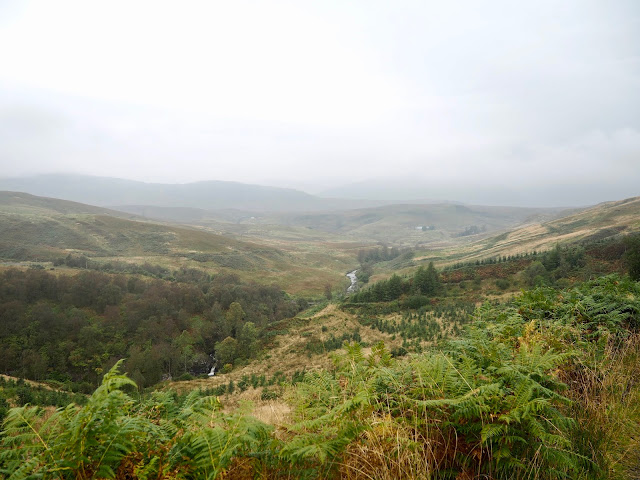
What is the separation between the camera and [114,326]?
40750 mm

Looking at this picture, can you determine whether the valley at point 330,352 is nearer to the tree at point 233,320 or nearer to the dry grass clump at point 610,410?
the dry grass clump at point 610,410

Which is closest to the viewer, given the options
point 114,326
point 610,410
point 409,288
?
point 610,410

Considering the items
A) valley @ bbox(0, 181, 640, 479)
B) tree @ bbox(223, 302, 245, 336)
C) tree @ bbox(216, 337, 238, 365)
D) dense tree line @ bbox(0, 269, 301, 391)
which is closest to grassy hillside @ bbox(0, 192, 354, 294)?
valley @ bbox(0, 181, 640, 479)

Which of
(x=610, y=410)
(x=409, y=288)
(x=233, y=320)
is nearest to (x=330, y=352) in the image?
(x=610, y=410)

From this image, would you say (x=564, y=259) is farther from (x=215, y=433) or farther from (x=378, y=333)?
(x=215, y=433)

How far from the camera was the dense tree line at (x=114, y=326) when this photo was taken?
106 feet

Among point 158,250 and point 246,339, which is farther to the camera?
point 158,250

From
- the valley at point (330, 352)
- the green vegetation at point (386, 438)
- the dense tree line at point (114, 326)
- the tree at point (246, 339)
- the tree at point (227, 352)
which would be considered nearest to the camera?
the green vegetation at point (386, 438)

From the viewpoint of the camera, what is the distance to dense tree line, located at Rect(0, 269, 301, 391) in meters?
32.2

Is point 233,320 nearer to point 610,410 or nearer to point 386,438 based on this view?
point 386,438

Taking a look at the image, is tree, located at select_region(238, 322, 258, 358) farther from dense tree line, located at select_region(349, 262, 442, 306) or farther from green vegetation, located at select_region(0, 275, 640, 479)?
green vegetation, located at select_region(0, 275, 640, 479)

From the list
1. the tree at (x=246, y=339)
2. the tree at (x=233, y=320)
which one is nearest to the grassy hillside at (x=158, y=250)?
the tree at (x=233, y=320)

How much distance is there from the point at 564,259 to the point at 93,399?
45745 millimetres

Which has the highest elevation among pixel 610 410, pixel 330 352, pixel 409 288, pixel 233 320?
pixel 610 410
